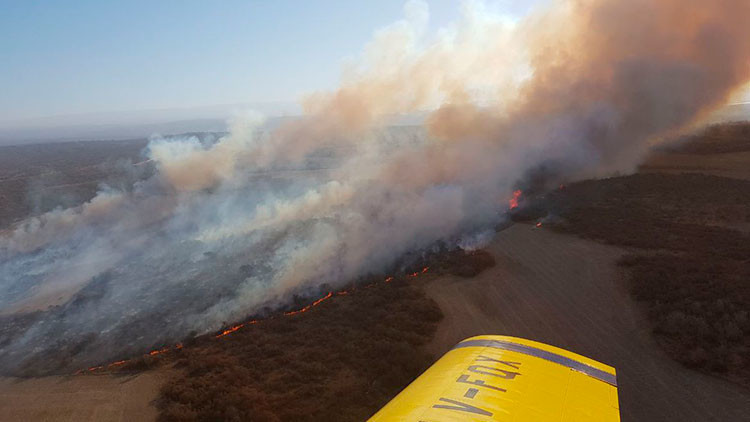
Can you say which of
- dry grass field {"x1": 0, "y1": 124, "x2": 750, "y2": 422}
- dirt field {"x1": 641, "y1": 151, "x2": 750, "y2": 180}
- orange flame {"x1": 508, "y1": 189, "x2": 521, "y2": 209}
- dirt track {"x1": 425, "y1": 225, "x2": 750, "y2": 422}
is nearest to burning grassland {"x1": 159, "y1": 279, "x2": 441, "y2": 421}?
dry grass field {"x1": 0, "y1": 124, "x2": 750, "y2": 422}

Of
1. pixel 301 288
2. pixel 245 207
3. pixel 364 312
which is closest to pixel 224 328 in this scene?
pixel 301 288

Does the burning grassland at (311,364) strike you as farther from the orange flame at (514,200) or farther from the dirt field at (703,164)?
the dirt field at (703,164)

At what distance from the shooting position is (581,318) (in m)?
18.0

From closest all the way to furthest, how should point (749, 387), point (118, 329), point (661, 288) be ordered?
point (749, 387)
point (661, 288)
point (118, 329)

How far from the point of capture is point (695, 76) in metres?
30.2

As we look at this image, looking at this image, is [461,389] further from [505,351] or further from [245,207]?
[245,207]

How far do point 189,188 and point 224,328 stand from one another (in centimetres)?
3100

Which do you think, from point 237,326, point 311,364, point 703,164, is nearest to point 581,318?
point 311,364

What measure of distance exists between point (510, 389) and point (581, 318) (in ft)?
43.9

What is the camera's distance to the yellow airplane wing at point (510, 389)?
605 centimetres

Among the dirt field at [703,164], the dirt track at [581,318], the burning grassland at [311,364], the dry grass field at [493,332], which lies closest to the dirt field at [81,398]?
the dry grass field at [493,332]

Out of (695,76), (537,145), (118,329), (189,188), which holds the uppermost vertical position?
(695,76)

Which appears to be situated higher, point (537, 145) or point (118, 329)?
point (537, 145)

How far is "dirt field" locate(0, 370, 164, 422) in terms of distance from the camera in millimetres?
13805
